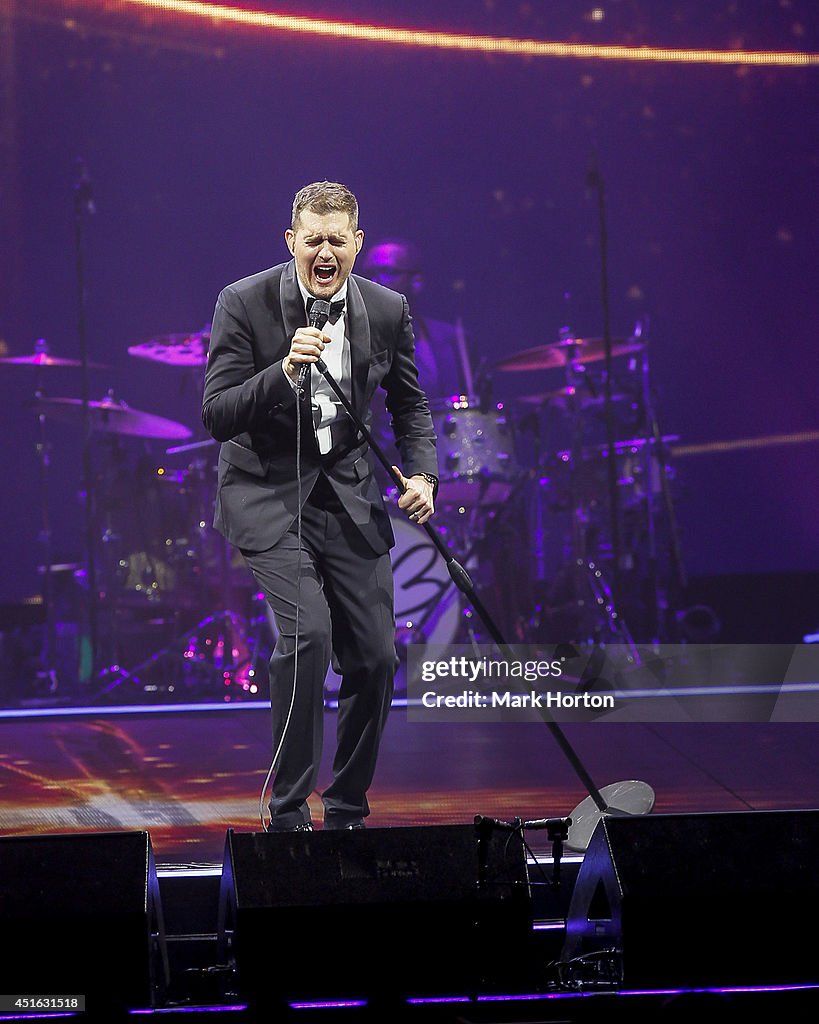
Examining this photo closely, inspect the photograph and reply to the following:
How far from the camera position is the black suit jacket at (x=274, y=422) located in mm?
3111

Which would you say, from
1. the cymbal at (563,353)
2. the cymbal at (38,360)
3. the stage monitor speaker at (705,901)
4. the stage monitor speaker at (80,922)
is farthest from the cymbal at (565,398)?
the stage monitor speaker at (80,922)

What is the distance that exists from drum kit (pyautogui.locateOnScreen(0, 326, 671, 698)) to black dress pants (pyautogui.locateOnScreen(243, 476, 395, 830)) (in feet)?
10.4

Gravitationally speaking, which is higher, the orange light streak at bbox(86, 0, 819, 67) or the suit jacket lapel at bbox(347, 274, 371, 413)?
the orange light streak at bbox(86, 0, 819, 67)

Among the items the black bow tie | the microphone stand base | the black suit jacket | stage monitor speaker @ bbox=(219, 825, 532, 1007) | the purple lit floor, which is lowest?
the purple lit floor

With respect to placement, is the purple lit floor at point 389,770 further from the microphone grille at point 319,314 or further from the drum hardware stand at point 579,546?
the microphone grille at point 319,314

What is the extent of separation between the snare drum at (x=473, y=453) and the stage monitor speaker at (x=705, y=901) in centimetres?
416

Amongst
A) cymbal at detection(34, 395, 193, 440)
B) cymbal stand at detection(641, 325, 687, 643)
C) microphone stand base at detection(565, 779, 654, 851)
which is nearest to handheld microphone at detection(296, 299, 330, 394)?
microphone stand base at detection(565, 779, 654, 851)

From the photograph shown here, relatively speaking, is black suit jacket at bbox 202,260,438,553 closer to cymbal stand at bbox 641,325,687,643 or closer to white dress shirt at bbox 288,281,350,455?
white dress shirt at bbox 288,281,350,455

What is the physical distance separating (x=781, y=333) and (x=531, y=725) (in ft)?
8.69

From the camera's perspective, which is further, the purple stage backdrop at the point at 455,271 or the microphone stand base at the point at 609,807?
the purple stage backdrop at the point at 455,271

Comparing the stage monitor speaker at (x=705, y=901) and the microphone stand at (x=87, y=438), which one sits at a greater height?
the microphone stand at (x=87, y=438)

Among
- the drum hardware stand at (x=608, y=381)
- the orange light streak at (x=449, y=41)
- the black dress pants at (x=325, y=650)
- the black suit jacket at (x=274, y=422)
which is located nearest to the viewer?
the black dress pants at (x=325, y=650)

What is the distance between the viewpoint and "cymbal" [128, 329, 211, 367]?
6.37 meters

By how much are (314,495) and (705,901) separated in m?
1.43
